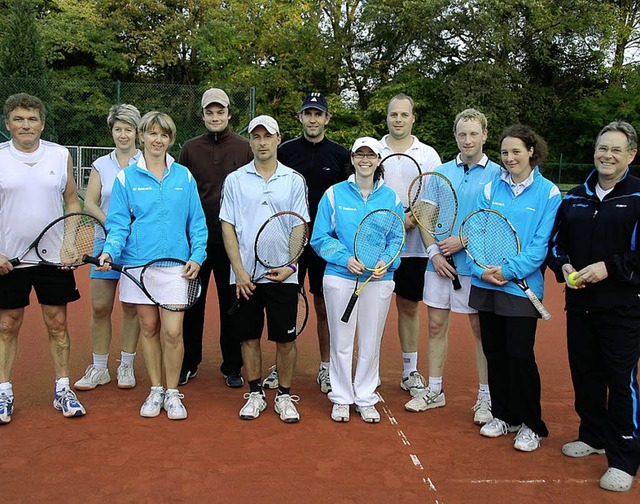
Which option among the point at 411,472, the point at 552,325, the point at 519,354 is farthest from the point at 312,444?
the point at 552,325

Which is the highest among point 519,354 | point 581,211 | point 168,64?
point 168,64

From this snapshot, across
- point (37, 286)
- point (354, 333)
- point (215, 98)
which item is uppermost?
point (215, 98)

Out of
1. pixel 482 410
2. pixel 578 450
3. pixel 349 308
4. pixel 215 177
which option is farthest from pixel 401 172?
pixel 578 450

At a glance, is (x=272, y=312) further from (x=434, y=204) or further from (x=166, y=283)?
(x=434, y=204)

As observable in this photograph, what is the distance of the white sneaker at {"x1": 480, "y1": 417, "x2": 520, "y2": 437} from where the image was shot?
398cm

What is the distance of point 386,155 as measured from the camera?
4676 mm

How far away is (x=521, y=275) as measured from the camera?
Answer: 375 centimetres

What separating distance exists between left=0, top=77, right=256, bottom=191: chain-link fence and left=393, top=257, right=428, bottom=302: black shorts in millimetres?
10129

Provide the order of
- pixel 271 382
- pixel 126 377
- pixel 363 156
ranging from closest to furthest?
pixel 363 156, pixel 126 377, pixel 271 382

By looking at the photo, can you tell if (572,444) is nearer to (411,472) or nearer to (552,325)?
(411,472)

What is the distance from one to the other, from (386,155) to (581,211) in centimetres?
154

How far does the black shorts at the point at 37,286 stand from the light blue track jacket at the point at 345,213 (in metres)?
1.59

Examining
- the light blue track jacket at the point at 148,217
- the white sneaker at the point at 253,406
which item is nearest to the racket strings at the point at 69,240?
the light blue track jacket at the point at 148,217

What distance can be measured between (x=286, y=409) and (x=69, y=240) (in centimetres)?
176
